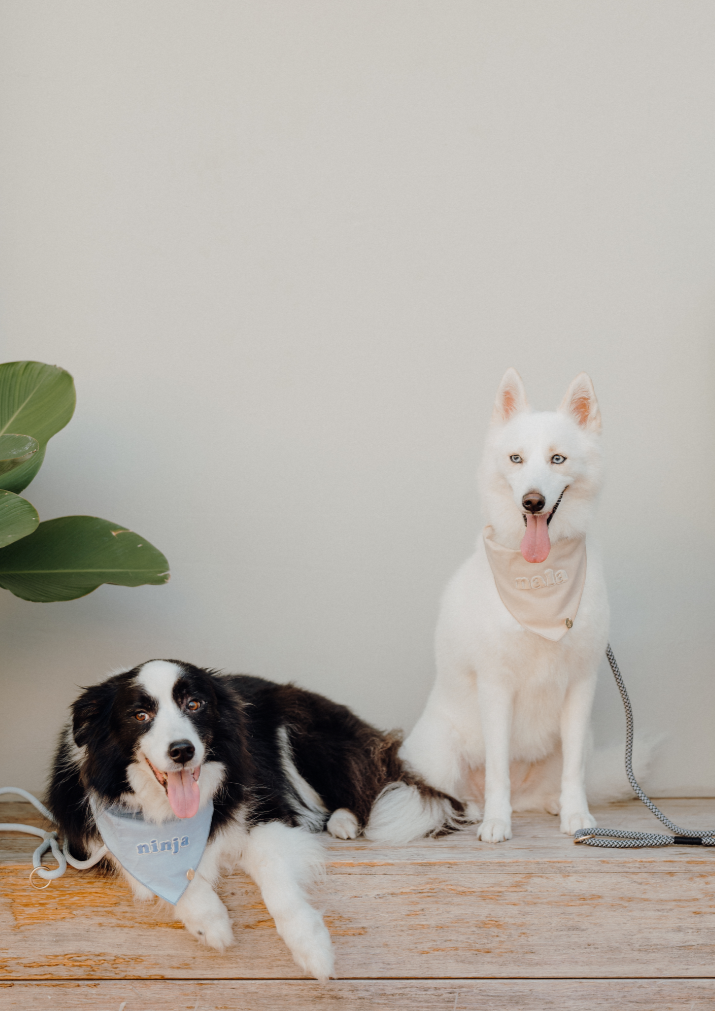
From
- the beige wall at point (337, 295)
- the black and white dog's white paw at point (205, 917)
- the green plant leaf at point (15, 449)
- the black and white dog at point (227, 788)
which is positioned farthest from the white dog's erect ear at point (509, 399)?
the black and white dog's white paw at point (205, 917)

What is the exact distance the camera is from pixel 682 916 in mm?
1766

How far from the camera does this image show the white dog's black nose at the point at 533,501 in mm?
1842

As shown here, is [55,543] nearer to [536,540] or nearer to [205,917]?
[205,917]

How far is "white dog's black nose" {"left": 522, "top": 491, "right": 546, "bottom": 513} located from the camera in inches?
72.5

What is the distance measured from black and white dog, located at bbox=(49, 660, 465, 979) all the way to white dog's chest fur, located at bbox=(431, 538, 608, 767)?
24cm

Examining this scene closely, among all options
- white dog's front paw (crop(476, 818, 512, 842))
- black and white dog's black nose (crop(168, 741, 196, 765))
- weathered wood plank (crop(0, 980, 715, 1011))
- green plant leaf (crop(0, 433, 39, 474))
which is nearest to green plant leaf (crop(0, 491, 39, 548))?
green plant leaf (crop(0, 433, 39, 474))

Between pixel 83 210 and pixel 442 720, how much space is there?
2.14 m

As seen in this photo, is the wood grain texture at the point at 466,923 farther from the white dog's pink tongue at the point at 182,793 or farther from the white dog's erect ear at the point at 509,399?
the white dog's erect ear at the point at 509,399

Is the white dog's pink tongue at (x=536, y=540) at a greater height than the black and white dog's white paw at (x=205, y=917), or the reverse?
the white dog's pink tongue at (x=536, y=540)

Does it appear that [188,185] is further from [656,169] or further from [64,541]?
[656,169]

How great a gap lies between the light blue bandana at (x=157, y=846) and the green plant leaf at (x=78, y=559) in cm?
65

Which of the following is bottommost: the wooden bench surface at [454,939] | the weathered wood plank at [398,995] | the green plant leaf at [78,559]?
the weathered wood plank at [398,995]

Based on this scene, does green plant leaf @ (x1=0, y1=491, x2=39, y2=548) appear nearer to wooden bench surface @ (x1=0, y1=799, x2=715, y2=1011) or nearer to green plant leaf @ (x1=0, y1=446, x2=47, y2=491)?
green plant leaf @ (x1=0, y1=446, x2=47, y2=491)

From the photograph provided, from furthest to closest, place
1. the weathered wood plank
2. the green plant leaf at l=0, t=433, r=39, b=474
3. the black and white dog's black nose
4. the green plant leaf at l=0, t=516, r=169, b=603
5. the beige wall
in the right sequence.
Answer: the beige wall, the green plant leaf at l=0, t=516, r=169, b=603, the green plant leaf at l=0, t=433, r=39, b=474, the weathered wood plank, the black and white dog's black nose
